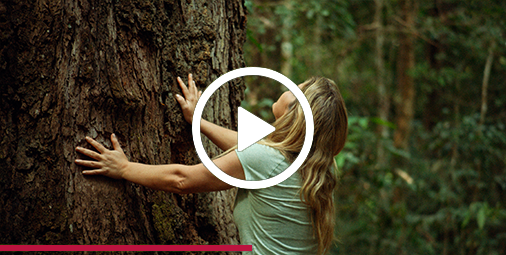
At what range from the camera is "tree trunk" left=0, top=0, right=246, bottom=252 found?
1.90 m

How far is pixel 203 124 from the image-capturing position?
2367 millimetres

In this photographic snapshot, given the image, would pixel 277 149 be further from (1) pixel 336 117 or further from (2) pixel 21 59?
(2) pixel 21 59

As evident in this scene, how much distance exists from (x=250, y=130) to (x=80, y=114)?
0.84 metres

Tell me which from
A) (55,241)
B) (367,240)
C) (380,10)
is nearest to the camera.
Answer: (55,241)

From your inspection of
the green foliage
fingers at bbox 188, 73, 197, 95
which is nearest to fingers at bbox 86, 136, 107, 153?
fingers at bbox 188, 73, 197, 95

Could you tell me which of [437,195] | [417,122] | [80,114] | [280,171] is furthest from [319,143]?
[417,122]

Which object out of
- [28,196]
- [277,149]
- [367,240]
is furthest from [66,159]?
[367,240]

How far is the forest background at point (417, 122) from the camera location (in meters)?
6.21

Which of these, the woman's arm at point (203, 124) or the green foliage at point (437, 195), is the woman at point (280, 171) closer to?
the woman's arm at point (203, 124)

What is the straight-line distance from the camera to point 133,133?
2.10 meters

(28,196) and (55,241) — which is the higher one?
(28,196)

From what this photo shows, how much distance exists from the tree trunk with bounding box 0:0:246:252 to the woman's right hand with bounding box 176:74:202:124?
0.07m

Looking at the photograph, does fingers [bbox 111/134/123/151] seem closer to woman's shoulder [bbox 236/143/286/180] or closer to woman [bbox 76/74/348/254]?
woman [bbox 76/74/348/254]

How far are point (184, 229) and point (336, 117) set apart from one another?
980 millimetres
